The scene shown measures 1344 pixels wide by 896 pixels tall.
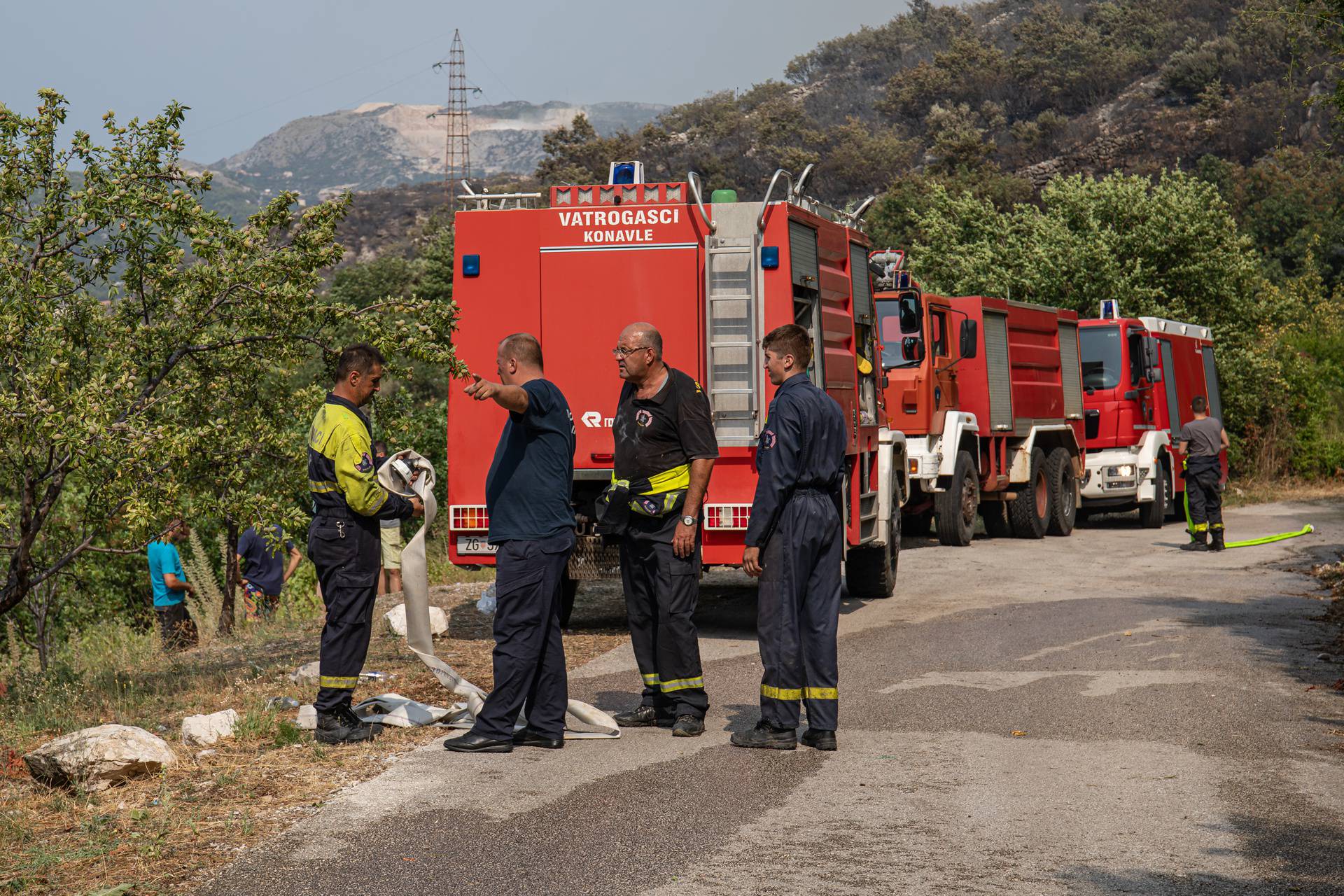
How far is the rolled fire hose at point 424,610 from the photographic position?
282 inches

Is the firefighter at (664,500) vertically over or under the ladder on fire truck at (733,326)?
under

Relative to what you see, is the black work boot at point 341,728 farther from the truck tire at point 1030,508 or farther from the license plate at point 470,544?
the truck tire at point 1030,508

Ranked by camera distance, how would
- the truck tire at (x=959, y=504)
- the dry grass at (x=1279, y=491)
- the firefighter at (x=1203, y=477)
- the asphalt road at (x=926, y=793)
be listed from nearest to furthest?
the asphalt road at (x=926, y=793) → the firefighter at (x=1203, y=477) → the truck tire at (x=959, y=504) → the dry grass at (x=1279, y=491)

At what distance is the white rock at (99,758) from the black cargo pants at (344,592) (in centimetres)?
90

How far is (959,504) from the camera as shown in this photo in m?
17.9

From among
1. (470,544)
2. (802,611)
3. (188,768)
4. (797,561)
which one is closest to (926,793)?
(802,611)

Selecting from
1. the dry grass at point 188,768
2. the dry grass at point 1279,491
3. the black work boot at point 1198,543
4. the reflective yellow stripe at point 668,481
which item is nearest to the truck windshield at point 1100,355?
the black work boot at point 1198,543

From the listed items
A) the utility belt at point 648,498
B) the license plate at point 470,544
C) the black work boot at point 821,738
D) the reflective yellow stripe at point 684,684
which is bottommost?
the black work boot at point 821,738

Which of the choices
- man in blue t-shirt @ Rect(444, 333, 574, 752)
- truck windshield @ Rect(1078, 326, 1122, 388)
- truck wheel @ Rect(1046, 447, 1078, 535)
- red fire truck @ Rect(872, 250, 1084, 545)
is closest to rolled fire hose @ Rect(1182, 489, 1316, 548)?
truck wheel @ Rect(1046, 447, 1078, 535)

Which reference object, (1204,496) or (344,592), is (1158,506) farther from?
(344,592)

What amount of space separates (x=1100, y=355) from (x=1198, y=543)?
4.68 meters

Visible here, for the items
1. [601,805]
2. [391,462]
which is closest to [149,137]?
[391,462]

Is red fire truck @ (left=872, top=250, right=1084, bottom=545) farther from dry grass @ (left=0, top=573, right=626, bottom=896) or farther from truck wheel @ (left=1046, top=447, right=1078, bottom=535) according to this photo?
dry grass @ (left=0, top=573, right=626, bottom=896)

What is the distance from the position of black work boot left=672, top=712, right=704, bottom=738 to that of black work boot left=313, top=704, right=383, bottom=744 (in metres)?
1.51
